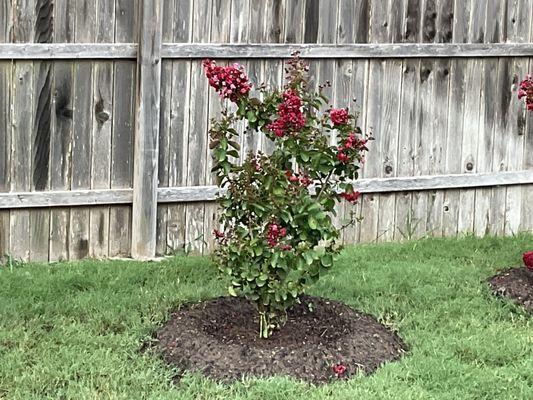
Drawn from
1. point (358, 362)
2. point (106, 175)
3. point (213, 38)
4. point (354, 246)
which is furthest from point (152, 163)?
point (358, 362)

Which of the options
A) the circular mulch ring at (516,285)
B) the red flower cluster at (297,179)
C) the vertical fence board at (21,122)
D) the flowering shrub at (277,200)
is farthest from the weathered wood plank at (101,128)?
the circular mulch ring at (516,285)

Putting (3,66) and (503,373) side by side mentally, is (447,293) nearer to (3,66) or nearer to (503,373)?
(503,373)

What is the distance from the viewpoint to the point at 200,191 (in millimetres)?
8336

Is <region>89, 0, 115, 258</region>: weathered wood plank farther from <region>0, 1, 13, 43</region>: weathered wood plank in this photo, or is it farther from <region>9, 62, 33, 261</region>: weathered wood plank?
<region>0, 1, 13, 43</region>: weathered wood plank

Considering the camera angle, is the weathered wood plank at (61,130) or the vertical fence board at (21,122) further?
the weathered wood plank at (61,130)

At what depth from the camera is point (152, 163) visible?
8.09 metres

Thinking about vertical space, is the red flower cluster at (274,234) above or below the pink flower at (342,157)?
below

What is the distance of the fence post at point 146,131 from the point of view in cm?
795

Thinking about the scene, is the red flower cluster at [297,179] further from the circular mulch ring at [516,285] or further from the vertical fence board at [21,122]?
the vertical fence board at [21,122]

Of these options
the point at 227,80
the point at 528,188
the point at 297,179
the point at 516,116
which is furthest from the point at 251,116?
the point at 528,188

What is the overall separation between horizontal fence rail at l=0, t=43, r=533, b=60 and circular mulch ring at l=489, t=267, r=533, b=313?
1.93 meters

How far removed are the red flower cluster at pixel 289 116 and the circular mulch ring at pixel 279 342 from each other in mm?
1104

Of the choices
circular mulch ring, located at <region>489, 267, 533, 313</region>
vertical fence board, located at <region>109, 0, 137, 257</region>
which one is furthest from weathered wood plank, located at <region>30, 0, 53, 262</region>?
circular mulch ring, located at <region>489, 267, 533, 313</region>

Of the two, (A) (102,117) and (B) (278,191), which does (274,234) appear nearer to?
(B) (278,191)
